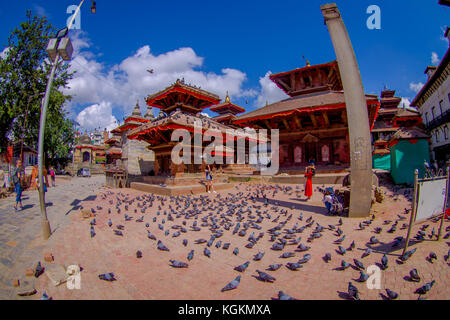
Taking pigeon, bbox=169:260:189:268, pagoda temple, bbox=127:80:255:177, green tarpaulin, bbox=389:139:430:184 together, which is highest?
pagoda temple, bbox=127:80:255:177

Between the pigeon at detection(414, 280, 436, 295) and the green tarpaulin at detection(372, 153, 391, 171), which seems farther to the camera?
the green tarpaulin at detection(372, 153, 391, 171)

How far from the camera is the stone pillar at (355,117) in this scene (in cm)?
650

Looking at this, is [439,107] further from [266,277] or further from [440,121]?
[266,277]

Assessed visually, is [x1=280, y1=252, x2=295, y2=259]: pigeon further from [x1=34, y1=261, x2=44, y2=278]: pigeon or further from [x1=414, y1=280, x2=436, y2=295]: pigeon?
[x1=34, y1=261, x2=44, y2=278]: pigeon

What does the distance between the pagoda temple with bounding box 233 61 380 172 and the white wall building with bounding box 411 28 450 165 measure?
1502 cm

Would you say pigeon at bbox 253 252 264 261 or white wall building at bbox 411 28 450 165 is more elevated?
white wall building at bbox 411 28 450 165

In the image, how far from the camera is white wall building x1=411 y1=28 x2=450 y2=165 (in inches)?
959

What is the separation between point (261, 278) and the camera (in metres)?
3.37

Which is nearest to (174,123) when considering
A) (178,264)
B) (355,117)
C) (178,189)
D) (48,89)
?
(178,189)

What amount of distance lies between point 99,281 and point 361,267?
4.49 meters

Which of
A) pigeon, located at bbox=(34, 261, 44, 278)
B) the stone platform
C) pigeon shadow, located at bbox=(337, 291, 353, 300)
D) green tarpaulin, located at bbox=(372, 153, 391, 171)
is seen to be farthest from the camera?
green tarpaulin, located at bbox=(372, 153, 391, 171)

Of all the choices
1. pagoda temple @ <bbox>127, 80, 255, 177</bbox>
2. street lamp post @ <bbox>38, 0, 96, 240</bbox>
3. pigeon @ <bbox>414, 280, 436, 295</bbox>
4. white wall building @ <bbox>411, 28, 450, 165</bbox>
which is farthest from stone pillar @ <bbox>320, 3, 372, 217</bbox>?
white wall building @ <bbox>411, 28, 450, 165</bbox>

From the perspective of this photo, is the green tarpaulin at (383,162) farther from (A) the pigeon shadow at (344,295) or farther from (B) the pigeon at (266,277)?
(B) the pigeon at (266,277)

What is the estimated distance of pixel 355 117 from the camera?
6656 mm
